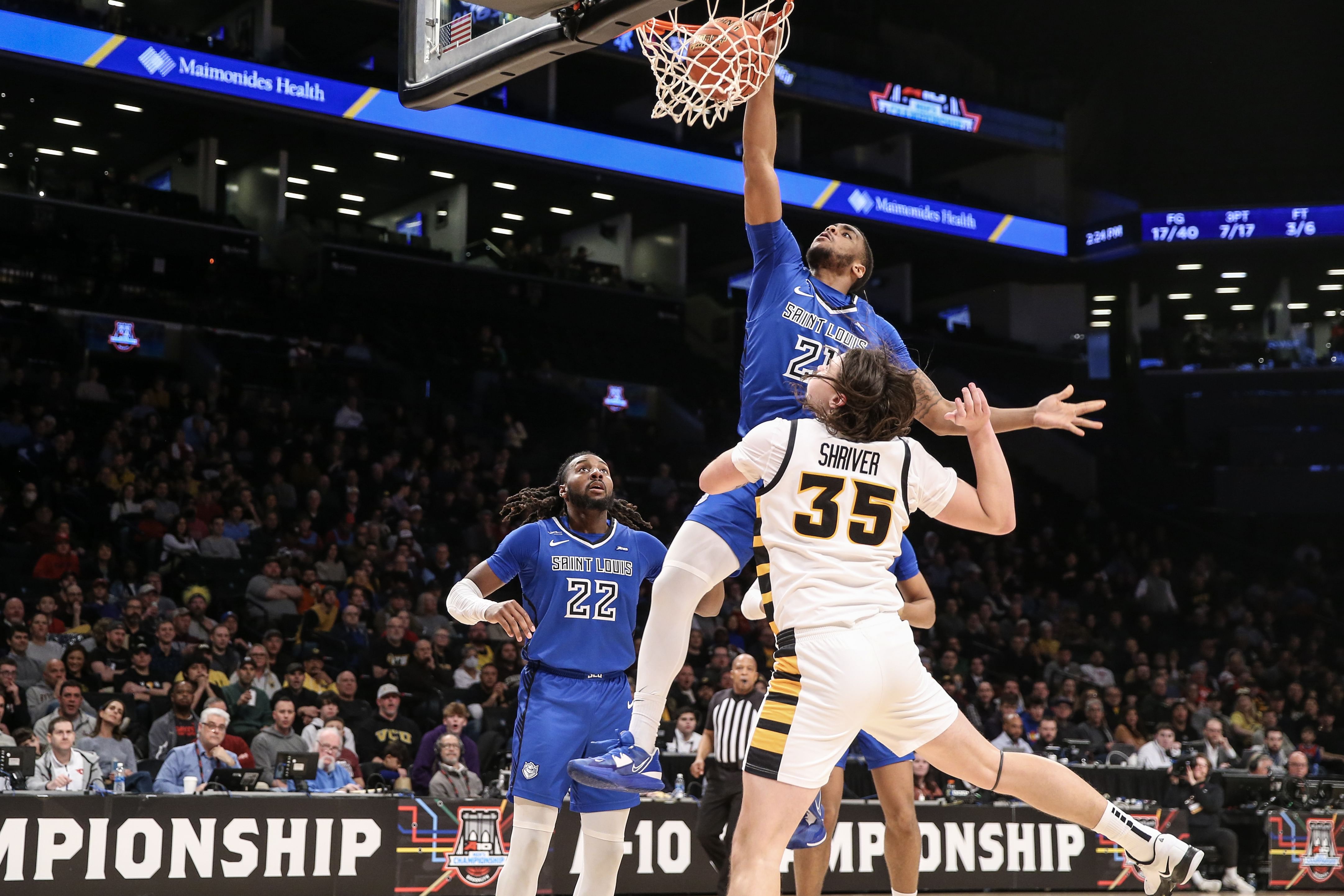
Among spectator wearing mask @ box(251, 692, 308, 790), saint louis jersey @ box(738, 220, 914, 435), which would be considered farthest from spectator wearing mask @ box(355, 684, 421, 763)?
saint louis jersey @ box(738, 220, 914, 435)

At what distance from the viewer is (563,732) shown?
6.58m

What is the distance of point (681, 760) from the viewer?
1266cm

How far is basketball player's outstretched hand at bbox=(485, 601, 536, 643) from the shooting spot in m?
5.93

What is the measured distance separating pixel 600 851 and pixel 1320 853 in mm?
10192

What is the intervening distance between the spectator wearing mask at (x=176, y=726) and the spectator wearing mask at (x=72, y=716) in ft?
1.70

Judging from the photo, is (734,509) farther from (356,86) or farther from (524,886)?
(356,86)

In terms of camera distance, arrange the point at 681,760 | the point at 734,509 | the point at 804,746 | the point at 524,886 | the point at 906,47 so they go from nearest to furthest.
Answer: the point at 804,746
the point at 734,509
the point at 524,886
the point at 681,760
the point at 906,47

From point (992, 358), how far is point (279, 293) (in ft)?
52.3

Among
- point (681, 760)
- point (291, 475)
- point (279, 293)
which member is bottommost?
point (681, 760)

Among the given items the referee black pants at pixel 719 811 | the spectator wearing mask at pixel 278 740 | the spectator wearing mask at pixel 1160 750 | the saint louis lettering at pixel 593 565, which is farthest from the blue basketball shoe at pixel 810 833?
the spectator wearing mask at pixel 1160 750

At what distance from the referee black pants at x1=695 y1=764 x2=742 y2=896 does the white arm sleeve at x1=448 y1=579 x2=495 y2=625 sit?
4264 millimetres

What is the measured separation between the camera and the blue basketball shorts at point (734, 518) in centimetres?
578

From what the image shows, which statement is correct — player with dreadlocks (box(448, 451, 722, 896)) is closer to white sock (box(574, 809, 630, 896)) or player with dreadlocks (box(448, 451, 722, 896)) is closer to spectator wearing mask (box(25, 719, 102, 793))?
white sock (box(574, 809, 630, 896))

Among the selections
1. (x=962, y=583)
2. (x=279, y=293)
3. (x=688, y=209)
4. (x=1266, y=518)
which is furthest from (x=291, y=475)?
(x=1266, y=518)
